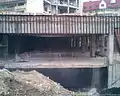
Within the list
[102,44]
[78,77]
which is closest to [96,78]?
[78,77]

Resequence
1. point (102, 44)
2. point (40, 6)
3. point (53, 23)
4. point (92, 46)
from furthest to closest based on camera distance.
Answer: point (40, 6) → point (102, 44) → point (92, 46) → point (53, 23)

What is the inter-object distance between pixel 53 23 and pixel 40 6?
750 inches

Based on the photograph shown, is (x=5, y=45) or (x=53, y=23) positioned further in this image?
(x=5, y=45)

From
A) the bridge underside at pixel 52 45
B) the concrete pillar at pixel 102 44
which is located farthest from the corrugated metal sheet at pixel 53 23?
the concrete pillar at pixel 102 44

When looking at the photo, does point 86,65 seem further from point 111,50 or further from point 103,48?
point 103,48

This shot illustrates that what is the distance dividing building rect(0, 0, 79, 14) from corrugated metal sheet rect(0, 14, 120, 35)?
1591 centimetres

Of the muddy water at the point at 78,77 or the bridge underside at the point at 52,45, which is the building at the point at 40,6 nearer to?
the bridge underside at the point at 52,45

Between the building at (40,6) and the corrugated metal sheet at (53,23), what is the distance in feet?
52.2

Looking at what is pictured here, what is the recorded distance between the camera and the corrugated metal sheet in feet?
96.7

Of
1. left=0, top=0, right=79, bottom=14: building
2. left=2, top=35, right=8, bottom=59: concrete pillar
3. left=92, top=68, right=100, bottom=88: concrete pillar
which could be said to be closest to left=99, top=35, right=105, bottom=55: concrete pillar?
left=0, top=0, right=79, bottom=14: building

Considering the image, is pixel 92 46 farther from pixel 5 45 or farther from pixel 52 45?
pixel 5 45

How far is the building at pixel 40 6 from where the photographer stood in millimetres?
46875

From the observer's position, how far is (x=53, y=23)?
29688mm

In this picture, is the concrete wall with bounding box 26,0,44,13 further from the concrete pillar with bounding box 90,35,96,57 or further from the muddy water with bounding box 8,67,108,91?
the muddy water with bounding box 8,67,108,91
